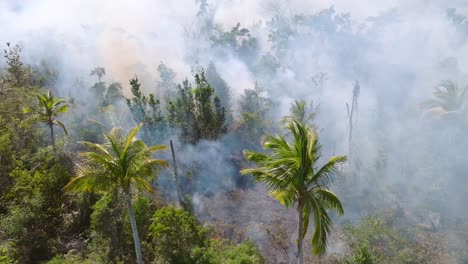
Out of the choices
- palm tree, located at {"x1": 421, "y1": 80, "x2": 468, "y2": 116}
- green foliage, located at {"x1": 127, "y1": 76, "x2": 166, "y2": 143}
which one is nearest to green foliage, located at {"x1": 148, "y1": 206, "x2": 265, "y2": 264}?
green foliage, located at {"x1": 127, "y1": 76, "x2": 166, "y2": 143}

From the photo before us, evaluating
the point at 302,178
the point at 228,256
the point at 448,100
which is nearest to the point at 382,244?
the point at 228,256

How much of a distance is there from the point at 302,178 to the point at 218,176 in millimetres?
22396

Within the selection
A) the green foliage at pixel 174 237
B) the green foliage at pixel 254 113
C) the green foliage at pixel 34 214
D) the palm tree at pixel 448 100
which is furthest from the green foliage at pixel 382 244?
the palm tree at pixel 448 100

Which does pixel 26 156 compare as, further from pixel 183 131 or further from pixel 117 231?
pixel 183 131

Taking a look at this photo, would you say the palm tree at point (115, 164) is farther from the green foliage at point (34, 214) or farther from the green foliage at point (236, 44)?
the green foliage at point (236, 44)

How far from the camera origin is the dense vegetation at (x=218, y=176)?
469 inches

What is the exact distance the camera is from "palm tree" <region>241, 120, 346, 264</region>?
1073 centimetres

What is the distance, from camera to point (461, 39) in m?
62.6

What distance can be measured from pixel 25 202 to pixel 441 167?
113 ft

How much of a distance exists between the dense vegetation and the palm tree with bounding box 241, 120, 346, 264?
1.6 inches

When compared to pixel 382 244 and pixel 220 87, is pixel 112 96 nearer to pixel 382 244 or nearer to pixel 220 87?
pixel 220 87

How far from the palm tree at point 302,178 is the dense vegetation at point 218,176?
0.04 m

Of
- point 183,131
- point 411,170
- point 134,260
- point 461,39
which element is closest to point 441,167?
point 411,170

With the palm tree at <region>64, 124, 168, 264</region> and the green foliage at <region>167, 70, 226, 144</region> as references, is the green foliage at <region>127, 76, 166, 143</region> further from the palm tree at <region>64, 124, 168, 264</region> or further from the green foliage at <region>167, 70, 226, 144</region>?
the palm tree at <region>64, 124, 168, 264</region>
